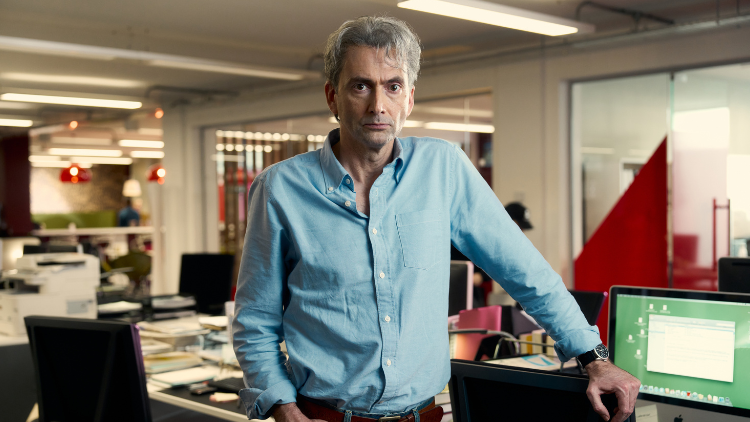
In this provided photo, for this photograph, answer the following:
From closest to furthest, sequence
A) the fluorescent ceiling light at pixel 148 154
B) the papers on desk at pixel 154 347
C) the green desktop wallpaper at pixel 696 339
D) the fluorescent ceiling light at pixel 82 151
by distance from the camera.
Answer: the green desktop wallpaper at pixel 696 339
the papers on desk at pixel 154 347
the fluorescent ceiling light at pixel 82 151
the fluorescent ceiling light at pixel 148 154

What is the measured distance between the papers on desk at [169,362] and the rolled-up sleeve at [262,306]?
166cm

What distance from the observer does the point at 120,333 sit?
6.49 ft

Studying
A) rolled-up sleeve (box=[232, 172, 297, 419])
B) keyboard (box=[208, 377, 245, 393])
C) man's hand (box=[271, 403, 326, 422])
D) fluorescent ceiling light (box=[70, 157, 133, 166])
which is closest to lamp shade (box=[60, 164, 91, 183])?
fluorescent ceiling light (box=[70, 157, 133, 166])

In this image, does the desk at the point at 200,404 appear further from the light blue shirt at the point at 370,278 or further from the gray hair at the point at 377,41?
the gray hair at the point at 377,41

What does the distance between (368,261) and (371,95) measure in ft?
1.14

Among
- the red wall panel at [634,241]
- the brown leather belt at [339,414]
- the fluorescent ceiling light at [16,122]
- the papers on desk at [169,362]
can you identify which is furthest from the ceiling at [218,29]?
the brown leather belt at [339,414]

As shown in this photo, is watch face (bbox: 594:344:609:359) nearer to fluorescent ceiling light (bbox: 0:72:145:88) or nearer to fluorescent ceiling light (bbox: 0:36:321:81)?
fluorescent ceiling light (bbox: 0:36:321:81)

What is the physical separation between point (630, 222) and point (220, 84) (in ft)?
18.4

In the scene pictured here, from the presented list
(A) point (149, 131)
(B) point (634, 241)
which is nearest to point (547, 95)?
(B) point (634, 241)

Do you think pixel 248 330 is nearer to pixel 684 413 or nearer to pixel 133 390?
pixel 133 390

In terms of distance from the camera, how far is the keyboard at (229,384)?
2.67 meters

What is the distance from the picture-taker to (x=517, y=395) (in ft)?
4.30

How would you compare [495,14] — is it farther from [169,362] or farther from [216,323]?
[169,362]

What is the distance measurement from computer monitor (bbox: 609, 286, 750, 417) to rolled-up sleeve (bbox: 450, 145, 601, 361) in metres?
0.60
